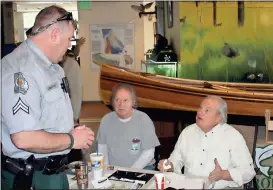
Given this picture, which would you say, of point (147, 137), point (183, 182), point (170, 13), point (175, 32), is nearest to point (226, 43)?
point (175, 32)

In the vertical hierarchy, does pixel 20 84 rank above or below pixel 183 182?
above

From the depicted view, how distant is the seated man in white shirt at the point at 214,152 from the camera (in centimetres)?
222

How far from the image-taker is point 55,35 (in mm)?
1744

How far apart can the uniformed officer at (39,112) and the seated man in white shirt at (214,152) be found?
702mm

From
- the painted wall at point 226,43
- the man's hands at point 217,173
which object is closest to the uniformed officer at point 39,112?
the man's hands at point 217,173

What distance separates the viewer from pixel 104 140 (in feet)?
9.07

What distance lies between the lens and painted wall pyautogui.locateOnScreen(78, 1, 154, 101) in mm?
7887

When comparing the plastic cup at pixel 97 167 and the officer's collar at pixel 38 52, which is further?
the plastic cup at pixel 97 167

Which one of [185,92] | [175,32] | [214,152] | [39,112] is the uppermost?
[175,32]

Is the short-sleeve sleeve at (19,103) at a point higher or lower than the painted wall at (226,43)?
lower

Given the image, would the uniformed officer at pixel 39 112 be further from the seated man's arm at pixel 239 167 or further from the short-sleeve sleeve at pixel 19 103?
the seated man's arm at pixel 239 167

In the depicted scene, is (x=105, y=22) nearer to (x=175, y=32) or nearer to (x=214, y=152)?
(x=175, y=32)

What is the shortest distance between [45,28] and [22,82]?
0.31m

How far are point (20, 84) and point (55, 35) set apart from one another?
318mm
